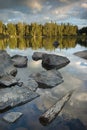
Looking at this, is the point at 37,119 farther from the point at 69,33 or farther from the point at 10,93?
the point at 69,33

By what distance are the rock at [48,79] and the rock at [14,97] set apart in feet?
8.21

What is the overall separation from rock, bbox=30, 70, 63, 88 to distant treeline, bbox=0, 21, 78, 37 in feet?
471

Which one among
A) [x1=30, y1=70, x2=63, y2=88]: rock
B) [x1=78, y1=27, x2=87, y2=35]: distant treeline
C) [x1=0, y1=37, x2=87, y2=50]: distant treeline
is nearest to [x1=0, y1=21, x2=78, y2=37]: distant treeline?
[x1=78, y1=27, x2=87, y2=35]: distant treeline

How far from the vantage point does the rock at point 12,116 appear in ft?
31.2

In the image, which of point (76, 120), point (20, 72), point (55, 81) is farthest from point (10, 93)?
point (20, 72)

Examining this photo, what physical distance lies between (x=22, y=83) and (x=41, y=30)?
505ft

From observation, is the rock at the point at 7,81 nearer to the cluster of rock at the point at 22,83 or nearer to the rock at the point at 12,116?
the cluster of rock at the point at 22,83

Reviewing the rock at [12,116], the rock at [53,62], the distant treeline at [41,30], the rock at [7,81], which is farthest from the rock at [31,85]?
the distant treeline at [41,30]

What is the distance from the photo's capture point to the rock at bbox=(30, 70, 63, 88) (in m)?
15.3

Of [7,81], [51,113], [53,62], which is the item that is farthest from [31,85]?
[53,62]

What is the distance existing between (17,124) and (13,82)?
5.49 meters

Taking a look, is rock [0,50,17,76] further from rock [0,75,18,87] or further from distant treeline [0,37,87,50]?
distant treeline [0,37,87,50]

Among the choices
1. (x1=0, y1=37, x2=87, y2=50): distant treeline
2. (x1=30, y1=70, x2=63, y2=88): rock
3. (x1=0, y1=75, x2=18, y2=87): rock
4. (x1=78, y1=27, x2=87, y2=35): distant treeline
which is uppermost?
(x1=0, y1=75, x2=18, y2=87): rock

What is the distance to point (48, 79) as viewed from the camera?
52.9 ft
